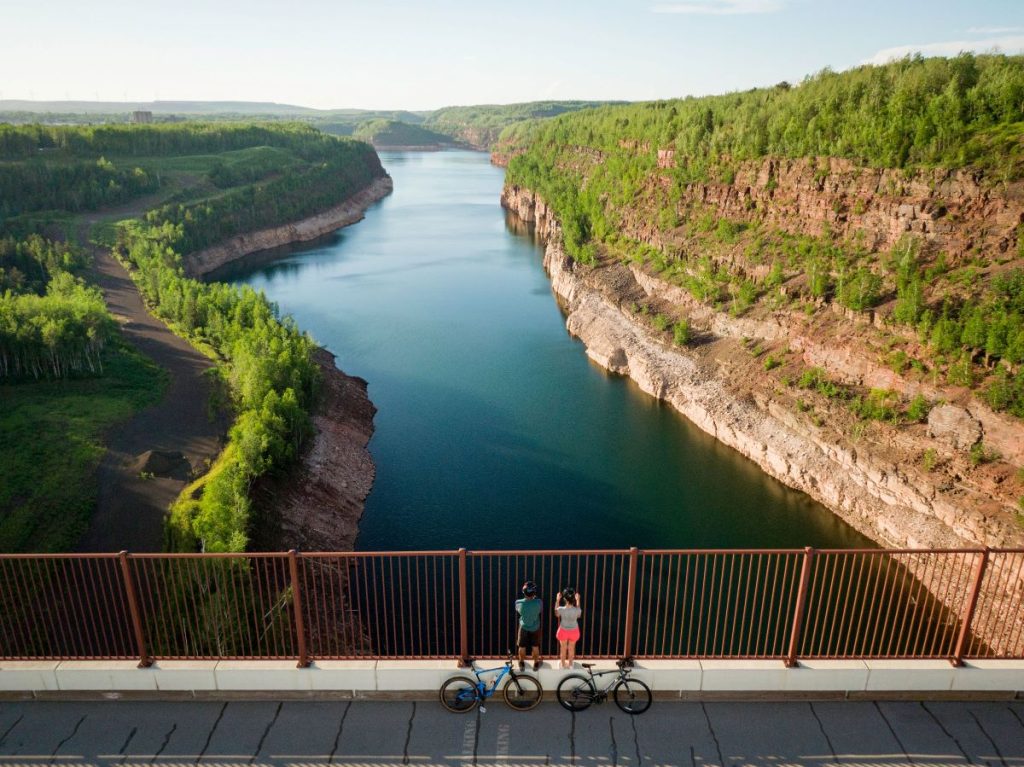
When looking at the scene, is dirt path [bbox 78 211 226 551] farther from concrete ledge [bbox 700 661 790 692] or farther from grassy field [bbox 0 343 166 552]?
concrete ledge [bbox 700 661 790 692]

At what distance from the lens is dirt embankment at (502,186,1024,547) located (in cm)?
2638

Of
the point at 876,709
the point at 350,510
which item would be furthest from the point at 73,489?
the point at 876,709

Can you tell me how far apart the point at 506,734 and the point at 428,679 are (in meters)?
1.49

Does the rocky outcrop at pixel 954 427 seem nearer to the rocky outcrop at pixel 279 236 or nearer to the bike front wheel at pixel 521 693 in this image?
the bike front wheel at pixel 521 693

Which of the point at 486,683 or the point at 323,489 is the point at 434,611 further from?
the point at 486,683

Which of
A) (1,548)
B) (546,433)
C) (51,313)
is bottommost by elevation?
(546,433)

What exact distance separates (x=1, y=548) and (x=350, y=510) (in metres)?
12.3

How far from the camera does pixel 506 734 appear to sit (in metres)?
10.4

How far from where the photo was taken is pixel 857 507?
97.8ft

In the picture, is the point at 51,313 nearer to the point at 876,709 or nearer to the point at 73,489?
the point at 73,489

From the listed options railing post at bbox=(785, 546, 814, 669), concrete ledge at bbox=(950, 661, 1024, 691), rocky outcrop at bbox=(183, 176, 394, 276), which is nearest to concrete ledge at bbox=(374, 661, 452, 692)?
railing post at bbox=(785, 546, 814, 669)

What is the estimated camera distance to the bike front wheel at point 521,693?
→ 1084 centimetres

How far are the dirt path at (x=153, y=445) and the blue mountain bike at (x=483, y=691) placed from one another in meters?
17.0

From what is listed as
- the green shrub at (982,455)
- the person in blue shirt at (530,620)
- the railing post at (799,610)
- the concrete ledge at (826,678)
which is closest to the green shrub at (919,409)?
the green shrub at (982,455)
